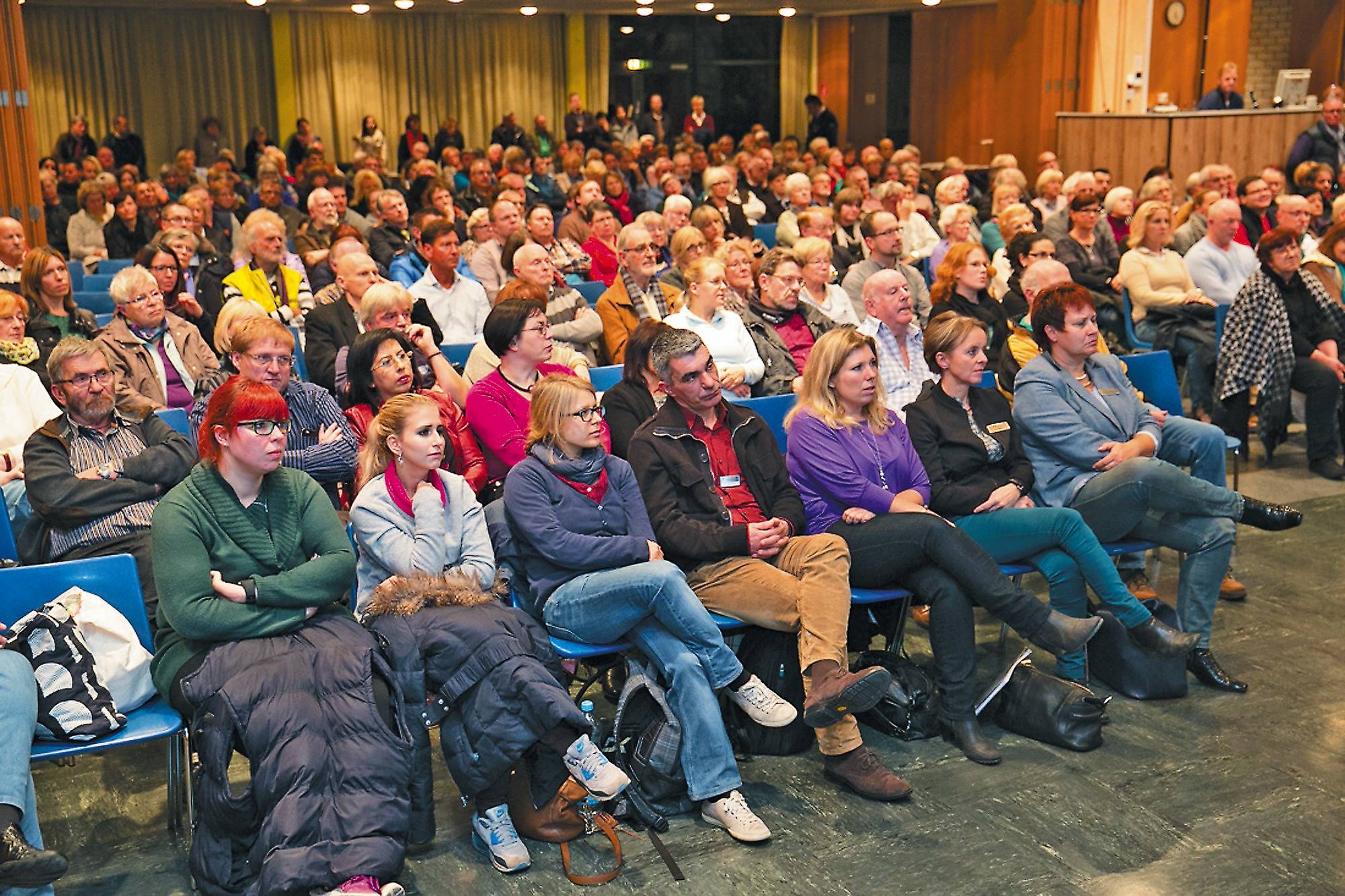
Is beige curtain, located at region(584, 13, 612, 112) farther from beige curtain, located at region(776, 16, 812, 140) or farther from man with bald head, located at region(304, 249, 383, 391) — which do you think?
man with bald head, located at region(304, 249, 383, 391)

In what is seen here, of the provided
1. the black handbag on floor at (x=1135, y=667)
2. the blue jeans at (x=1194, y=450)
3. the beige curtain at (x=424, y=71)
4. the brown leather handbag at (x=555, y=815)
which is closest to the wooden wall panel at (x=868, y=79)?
the beige curtain at (x=424, y=71)

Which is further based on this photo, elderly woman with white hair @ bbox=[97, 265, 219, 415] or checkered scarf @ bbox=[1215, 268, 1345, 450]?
checkered scarf @ bbox=[1215, 268, 1345, 450]

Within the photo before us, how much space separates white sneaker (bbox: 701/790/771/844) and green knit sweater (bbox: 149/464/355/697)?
1053 mm

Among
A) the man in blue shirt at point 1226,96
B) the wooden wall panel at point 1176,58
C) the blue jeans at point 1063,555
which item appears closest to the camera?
the blue jeans at point 1063,555

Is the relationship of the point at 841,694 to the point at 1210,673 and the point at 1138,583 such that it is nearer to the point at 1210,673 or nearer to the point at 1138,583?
the point at 1210,673

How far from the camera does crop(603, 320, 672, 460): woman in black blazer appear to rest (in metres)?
4.20

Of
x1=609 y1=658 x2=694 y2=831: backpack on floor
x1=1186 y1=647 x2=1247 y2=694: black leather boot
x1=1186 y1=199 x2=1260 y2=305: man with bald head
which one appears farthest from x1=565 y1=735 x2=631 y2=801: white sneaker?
x1=1186 y1=199 x2=1260 y2=305: man with bald head

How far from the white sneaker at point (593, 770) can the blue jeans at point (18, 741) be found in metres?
1.17

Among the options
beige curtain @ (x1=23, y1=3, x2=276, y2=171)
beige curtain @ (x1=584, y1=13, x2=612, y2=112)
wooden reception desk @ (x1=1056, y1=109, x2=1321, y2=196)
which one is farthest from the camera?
beige curtain @ (x1=584, y1=13, x2=612, y2=112)

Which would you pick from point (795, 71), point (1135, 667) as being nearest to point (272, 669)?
point (1135, 667)

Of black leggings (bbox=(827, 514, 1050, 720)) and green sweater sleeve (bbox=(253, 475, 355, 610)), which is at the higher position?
green sweater sleeve (bbox=(253, 475, 355, 610))

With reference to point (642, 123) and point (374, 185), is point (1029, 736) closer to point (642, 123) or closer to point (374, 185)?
point (374, 185)

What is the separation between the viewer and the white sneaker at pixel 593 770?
126 inches

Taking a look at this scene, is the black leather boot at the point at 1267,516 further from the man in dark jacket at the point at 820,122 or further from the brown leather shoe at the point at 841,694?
the man in dark jacket at the point at 820,122
